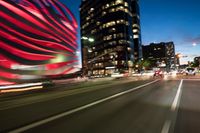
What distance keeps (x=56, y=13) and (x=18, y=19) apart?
2626cm

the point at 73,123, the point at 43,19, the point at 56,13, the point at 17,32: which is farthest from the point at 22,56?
the point at 73,123

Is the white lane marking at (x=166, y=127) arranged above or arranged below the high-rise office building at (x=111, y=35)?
below

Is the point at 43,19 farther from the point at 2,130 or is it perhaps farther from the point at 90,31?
the point at 90,31

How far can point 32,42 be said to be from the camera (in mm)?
56312

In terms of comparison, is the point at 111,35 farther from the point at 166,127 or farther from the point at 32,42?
the point at 166,127

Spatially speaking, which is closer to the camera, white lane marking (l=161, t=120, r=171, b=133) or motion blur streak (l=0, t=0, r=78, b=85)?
white lane marking (l=161, t=120, r=171, b=133)

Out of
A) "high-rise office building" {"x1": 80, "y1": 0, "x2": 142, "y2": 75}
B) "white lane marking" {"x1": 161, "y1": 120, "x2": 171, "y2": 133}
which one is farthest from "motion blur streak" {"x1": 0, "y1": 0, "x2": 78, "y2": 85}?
"high-rise office building" {"x1": 80, "y1": 0, "x2": 142, "y2": 75}

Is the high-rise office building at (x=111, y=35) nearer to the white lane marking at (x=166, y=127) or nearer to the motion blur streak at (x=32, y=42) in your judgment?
the motion blur streak at (x=32, y=42)

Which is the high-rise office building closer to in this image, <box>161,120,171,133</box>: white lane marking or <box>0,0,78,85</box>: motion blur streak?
<box>0,0,78,85</box>: motion blur streak

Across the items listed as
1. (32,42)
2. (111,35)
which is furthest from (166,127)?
(111,35)

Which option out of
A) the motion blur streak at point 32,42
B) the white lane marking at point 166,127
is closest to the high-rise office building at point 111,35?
the motion blur streak at point 32,42

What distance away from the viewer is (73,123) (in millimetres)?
7840

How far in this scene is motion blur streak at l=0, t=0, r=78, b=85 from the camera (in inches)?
1880

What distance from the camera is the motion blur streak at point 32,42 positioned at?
4775 centimetres
